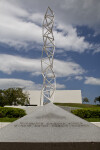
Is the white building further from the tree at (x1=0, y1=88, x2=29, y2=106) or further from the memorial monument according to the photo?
the memorial monument

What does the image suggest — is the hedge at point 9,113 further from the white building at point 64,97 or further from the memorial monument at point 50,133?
the white building at point 64,97

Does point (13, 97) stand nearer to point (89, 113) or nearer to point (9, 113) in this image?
point (9, 113)

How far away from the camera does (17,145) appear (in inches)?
114

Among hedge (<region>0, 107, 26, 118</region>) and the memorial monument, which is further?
hedge (<region>0, 107, 26, 118</region>)

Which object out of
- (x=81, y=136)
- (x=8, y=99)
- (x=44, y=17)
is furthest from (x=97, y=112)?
(x=8, y=99)

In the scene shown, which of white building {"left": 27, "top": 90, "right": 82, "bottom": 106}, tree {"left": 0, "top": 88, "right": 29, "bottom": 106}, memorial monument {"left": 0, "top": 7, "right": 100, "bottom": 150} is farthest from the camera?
white building {"left": 27, "top": 90, "right": 82, "bottom": 106}

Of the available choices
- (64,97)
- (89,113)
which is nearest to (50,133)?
(89,113)

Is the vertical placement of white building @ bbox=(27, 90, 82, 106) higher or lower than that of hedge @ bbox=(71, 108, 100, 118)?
higher

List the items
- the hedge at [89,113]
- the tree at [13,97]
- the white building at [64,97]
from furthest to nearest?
the white building at [64,97] → the tree at [13,97] → the hedge at [89,113]

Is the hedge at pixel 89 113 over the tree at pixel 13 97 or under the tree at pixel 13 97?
under

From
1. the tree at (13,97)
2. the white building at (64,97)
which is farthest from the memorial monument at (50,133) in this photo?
the white building at (64,97)

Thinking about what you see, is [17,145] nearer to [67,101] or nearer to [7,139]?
[7,139]

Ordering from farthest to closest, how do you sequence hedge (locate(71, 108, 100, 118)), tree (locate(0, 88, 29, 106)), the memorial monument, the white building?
the white building, tree (locate(0, 88, 29, 106)), hedge (locate(71, 108, 100, 118)), the memorial monument

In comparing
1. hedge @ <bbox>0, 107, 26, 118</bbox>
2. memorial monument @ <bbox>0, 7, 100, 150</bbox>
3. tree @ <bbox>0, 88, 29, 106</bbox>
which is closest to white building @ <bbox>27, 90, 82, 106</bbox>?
tree @ <bbox>0, 88, 29, 106</bbox>
